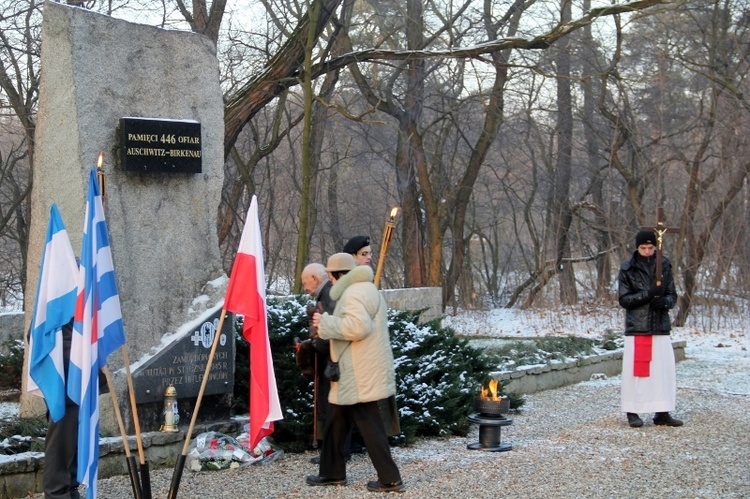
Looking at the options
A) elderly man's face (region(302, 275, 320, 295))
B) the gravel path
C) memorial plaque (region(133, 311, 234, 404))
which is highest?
elderly man's face (region(302, 275, 320, 295))

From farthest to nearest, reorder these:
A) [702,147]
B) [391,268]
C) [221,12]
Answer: [391,268]
[702,147]
[221,12]

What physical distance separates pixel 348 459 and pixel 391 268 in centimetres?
1715

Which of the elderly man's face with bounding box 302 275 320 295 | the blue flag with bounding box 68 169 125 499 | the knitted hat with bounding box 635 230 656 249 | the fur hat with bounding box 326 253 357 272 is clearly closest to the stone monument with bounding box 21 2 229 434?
the elderly man's face with bounding box 302 275 320 295

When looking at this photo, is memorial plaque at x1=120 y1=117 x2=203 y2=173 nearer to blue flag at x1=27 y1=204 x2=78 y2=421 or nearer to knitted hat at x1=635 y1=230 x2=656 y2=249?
blue flag at x1=27 y1=204 x2=78 y2=421

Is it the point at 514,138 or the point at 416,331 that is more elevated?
the point at 514,138

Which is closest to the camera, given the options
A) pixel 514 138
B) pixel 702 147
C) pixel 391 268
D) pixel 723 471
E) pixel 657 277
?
pixel 723 471

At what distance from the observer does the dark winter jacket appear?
32.0 feet

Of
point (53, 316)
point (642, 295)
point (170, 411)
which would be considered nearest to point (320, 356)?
point (170, 411)

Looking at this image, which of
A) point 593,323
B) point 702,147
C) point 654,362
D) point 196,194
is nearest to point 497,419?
point 654,362

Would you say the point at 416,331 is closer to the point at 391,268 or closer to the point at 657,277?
the point at 657,277

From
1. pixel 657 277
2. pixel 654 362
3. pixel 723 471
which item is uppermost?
pixel 657 277

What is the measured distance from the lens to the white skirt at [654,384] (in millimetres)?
9734

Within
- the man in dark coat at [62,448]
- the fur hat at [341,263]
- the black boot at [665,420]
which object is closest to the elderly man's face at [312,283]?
the fur hat at [341,263]

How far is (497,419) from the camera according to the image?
8.46 m
